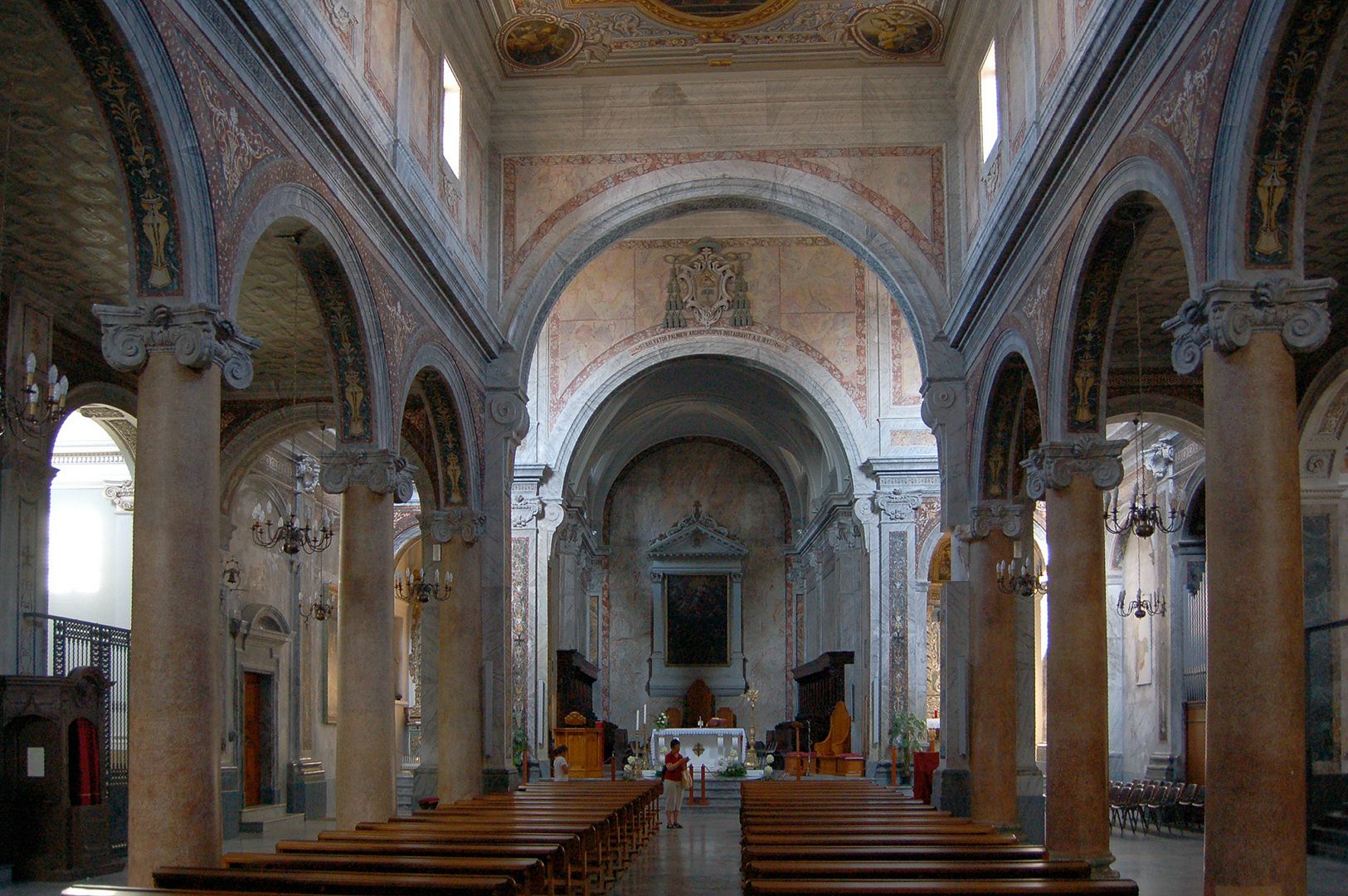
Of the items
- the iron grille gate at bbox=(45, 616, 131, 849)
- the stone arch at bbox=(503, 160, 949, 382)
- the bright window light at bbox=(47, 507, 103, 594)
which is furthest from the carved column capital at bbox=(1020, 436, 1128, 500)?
the bright window light at bbox=(47, 507, 103, 594)

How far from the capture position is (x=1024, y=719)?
1759cm

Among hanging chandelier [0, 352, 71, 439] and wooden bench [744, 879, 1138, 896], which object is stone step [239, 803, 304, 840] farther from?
wooden bench [744, 879, 1138, 896]

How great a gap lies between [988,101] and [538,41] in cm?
605

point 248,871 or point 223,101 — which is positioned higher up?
point 223,101

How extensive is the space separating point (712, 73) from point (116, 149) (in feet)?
39.2

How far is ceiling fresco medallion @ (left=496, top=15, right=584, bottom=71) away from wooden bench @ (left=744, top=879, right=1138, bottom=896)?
13630mm

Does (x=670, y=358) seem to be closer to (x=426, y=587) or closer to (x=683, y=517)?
(x=426, y=587)

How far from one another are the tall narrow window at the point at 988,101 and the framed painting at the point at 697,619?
22195 mm

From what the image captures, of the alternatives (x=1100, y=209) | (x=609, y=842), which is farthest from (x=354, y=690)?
(x=1100, y=209)

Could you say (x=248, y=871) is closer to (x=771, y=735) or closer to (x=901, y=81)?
(x=901, y=81)

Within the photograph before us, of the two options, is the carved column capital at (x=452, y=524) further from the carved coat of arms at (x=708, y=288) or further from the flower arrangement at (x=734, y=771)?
the flower arrangement at (x=734, y=771)

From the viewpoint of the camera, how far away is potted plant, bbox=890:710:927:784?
25312 mm

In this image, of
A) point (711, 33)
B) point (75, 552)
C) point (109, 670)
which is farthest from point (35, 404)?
point (75, 552)

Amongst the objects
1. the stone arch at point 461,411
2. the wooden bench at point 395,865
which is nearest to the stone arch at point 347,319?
the stone arch at point 461,411
